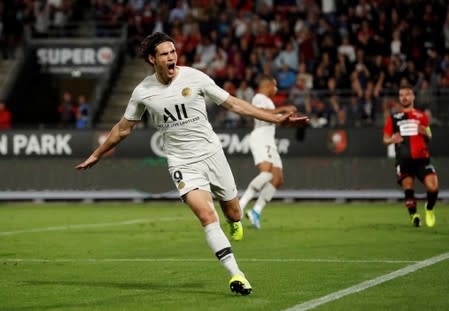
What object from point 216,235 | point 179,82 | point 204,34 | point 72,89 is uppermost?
point 179,82

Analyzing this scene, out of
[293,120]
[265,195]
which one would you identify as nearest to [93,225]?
[265,195]

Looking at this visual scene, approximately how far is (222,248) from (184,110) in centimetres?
140

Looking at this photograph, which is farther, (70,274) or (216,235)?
(70,274)

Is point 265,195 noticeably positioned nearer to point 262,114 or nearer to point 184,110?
point 184,110

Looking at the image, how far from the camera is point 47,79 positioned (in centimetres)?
3522

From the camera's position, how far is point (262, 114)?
1009 centimetres

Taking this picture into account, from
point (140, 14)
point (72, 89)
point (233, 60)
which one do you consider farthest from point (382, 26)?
point (72, 89)

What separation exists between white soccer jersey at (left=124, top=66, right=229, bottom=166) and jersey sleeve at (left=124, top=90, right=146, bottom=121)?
52mm

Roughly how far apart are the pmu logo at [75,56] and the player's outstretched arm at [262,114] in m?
24.1

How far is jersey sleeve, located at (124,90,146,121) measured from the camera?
10.8 metres

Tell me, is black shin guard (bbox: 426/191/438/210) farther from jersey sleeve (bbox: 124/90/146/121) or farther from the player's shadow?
jersey sleeve (bbox: 124/90/146/121)

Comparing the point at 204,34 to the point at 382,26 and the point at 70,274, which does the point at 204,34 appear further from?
the point at 70,274

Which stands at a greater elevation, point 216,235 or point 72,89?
point 216,235

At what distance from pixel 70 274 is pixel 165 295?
7.30 feet
